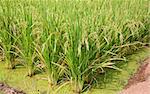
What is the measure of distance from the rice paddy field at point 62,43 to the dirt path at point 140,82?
0.17 m

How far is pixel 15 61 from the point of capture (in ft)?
12.6

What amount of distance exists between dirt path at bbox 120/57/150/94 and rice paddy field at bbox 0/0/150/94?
165 millimetres

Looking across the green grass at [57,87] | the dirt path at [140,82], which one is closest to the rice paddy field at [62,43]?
the green grass at [57,87]

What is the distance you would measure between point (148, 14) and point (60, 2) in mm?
1112

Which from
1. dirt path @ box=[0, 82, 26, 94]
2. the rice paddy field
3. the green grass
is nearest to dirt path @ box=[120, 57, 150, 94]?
the green grass

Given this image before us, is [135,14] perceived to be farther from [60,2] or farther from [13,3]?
[13,3]

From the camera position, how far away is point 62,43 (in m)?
A: 3.39

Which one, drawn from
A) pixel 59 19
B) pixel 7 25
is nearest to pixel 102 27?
pixel 59 19

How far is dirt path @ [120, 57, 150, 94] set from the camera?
3025 millimetres

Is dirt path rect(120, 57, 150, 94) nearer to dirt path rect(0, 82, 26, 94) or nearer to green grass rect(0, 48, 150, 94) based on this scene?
green grass rect(0, 48, 150, 94)

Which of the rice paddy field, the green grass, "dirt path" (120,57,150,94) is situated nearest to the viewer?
"dirt path" (120,57,150,94)

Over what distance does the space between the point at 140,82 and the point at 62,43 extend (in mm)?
809

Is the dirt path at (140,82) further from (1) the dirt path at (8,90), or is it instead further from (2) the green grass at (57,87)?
(1) the dirt path at (8,90)

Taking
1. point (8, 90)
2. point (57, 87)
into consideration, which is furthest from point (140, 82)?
point (8, 90)
